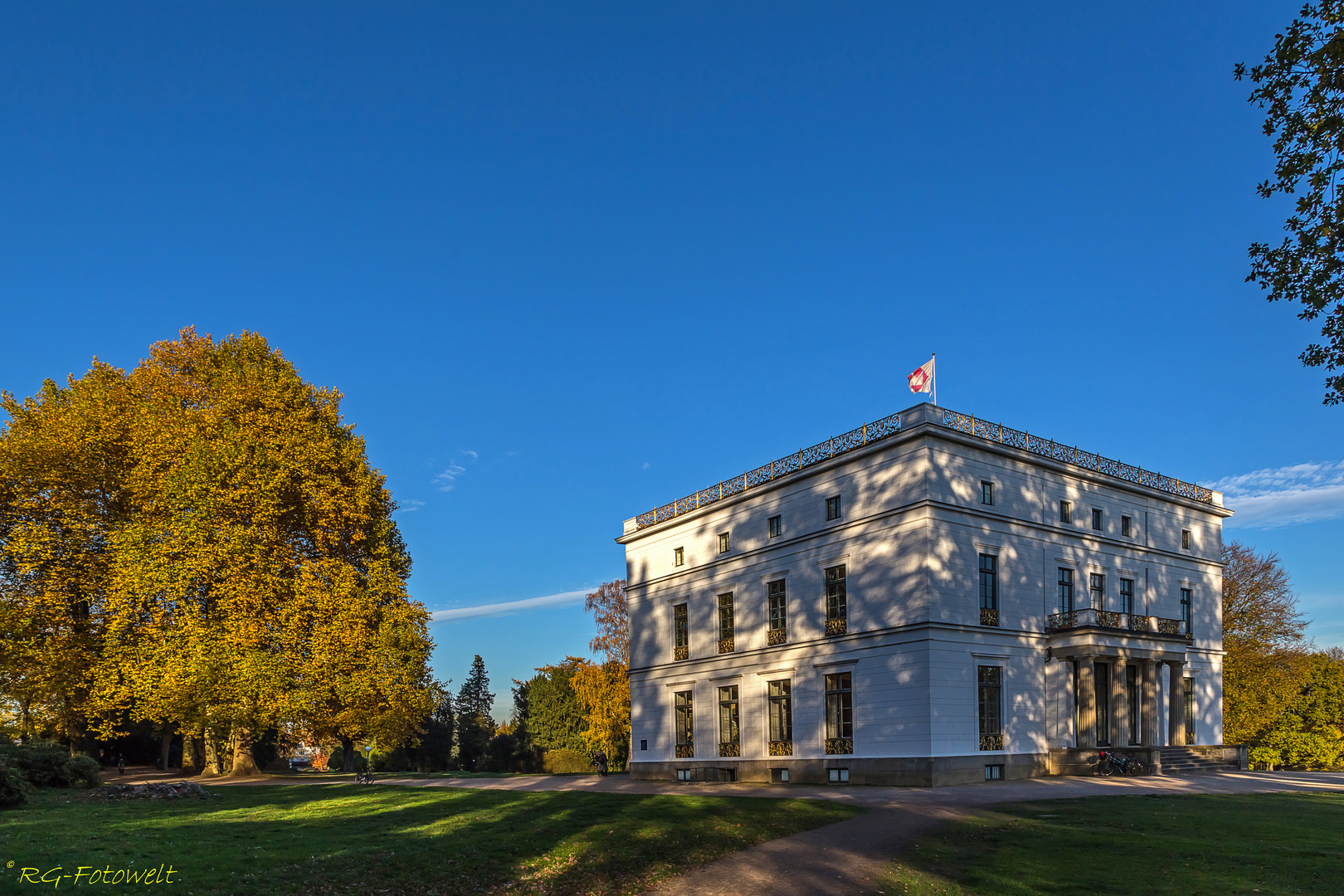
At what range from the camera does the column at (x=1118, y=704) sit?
1353 inches

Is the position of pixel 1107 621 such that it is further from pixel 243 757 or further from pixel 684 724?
pixel 243 757

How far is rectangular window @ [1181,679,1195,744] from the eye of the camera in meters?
40.0

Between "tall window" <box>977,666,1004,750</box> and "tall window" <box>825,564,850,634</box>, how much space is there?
528 cm

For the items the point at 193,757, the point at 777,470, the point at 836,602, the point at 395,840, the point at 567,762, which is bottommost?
the point at 567,762

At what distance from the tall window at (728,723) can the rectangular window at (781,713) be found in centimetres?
231

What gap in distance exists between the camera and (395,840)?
48.8 feet

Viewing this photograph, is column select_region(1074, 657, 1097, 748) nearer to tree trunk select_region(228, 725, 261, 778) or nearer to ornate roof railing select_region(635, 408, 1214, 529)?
ornate roof railing select_region(635, 408, 1214, 529)

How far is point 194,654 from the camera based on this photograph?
90.5 ft

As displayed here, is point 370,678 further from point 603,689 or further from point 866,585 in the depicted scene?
point 603,689

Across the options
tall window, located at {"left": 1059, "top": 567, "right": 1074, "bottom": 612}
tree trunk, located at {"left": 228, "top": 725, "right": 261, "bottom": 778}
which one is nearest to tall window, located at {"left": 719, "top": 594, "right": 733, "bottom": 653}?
tall window, located at {"left": 1059, "top": 567, "right": 1074, "bottom": 612}

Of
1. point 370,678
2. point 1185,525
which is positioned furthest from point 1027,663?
point 370,678

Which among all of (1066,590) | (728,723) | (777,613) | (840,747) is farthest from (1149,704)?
(728,723)

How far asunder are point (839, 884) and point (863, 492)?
23.3 m

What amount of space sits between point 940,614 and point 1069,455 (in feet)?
35.2
